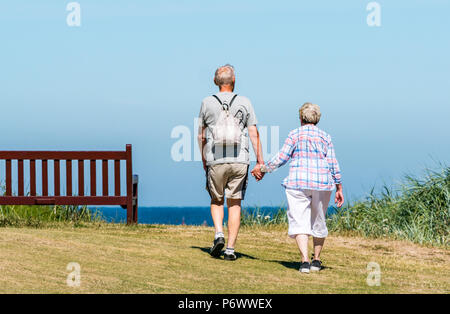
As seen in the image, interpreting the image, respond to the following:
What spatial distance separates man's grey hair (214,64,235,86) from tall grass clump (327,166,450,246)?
577cm

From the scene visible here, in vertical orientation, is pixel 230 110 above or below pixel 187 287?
above

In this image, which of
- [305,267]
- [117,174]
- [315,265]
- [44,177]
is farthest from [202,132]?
[44,177]

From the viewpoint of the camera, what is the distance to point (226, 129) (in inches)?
287

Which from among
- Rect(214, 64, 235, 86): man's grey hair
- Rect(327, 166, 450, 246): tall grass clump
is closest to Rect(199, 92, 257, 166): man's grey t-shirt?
Rect(214, 64, 235, 86): man's grey hair

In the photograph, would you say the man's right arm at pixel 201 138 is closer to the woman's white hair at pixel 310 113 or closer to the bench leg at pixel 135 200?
the woman's white hair at pixel 310 113

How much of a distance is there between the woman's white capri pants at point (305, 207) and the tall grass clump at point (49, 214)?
6.61 metres

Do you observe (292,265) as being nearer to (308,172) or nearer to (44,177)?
(308,172)

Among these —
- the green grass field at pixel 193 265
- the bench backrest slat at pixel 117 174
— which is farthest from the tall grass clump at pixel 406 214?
the bench backrest slat at pixel 117 174

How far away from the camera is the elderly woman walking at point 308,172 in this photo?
7039 millimetres

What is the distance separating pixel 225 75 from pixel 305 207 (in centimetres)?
177

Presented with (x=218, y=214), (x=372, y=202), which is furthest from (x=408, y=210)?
(x=218, y=214)
